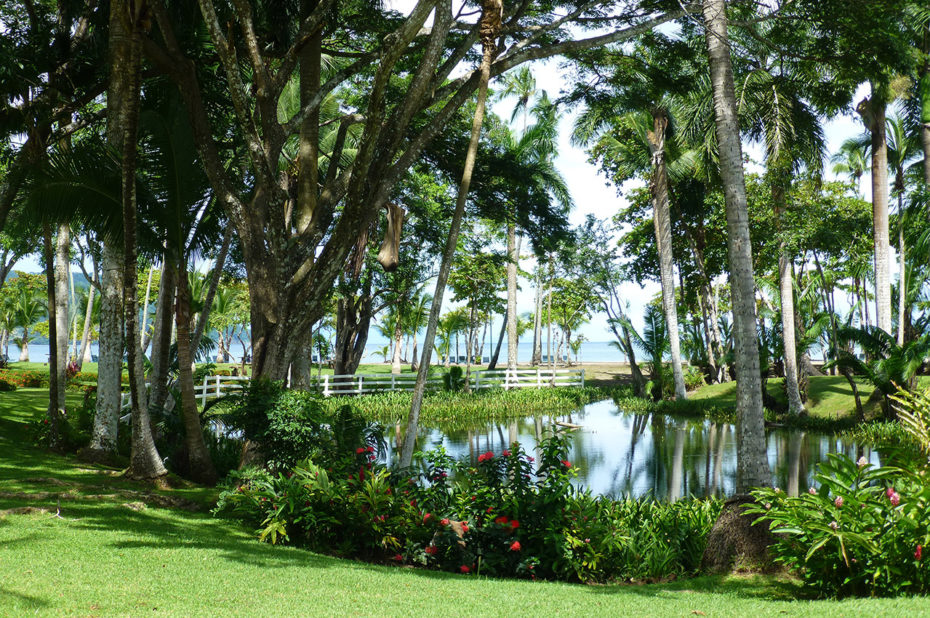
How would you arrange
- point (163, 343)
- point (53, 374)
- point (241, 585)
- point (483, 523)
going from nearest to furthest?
point (241, 585) < point (483, 523) < point (53, 374) < point (163, 343)

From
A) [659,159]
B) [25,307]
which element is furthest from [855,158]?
[25,307]

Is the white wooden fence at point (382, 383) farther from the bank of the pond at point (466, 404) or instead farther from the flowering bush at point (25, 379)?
the flowering bush at point (25, 379)

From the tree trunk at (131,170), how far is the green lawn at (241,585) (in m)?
1.44

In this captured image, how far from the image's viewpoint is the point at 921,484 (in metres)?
5.13

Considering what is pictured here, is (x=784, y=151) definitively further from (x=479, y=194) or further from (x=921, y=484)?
(x=921, y=484)

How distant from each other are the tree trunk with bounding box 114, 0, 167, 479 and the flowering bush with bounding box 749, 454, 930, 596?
652 centimetres

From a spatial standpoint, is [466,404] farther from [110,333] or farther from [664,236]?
[110,333]

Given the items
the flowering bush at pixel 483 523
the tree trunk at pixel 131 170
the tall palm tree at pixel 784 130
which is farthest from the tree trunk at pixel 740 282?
the tree trunk at pixel 131 170

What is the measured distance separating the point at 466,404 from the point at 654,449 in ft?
25.7

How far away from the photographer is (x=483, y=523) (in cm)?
621

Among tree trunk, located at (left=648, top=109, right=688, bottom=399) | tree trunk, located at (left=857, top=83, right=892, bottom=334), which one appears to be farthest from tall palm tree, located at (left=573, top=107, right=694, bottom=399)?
tree trunk, located at (left=857, top=83, right=892, bottom=334)

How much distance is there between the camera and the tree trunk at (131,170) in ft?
24.4

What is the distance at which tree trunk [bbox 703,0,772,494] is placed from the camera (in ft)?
21.2

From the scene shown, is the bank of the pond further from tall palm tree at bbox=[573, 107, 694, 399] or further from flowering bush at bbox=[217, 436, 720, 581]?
flowering bush at bbox=[217, 436, 720, 581]
